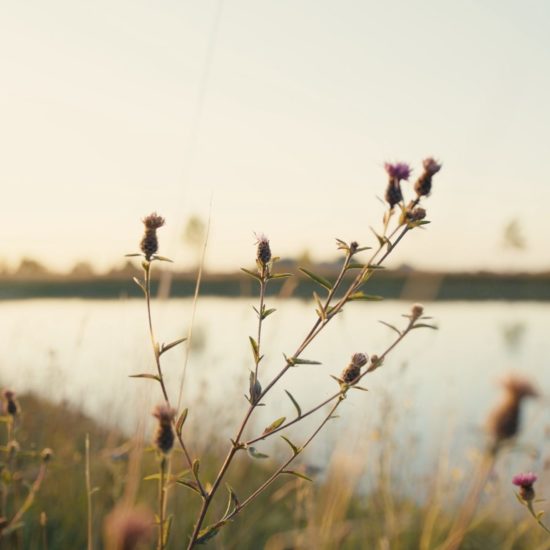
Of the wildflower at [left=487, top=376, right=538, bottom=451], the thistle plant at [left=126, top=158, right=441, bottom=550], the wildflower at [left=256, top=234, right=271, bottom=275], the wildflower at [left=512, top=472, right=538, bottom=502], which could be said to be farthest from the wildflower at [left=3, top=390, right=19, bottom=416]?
the wildflower at [left=487, top=376, right=538, bottom=451]

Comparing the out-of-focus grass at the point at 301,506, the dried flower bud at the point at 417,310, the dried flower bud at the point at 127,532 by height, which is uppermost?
the dried flower bud at the point at 417,310

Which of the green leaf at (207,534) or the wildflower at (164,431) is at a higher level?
the wildflower at (164,431)

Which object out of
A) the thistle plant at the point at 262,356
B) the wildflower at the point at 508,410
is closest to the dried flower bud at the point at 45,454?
the thistle plant at the point at 262,356

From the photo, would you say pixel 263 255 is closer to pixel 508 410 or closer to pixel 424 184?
pixel 424 184

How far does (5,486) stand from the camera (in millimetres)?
1365

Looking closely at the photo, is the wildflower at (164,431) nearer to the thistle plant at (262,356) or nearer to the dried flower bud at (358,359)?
the thistle plant at (262,356)

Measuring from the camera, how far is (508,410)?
1.93 meters

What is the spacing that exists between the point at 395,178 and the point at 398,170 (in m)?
0.04

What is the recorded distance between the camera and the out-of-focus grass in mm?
2492

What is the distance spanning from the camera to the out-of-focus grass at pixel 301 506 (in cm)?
249

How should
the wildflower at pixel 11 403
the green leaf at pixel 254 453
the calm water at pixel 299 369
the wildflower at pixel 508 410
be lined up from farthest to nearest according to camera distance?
1. the calm water at pixel 299 369
2. the wildflower at pixel 508 410
3. the wildflower at pixel 11 403
4. the green leaf at pixel 254 453

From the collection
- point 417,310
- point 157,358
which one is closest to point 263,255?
point 157,358

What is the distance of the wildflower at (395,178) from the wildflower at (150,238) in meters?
0.42

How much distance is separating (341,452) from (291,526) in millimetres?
876
